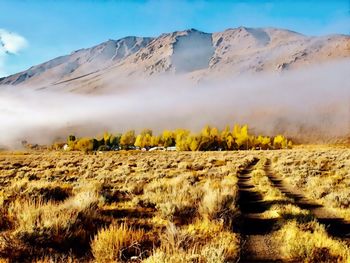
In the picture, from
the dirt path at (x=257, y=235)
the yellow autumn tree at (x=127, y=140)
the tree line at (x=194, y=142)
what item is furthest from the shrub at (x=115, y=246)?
the yellow autumn tree at (x=127, y=140)

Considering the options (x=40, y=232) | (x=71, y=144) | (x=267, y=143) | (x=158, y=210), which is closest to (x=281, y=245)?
(x=158, y=210)

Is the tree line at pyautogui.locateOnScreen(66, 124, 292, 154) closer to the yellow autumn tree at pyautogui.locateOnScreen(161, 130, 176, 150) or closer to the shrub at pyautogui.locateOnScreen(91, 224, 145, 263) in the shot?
the yellow autumn tree at pyautogui.locateOnScreen(161, 130, 176, 150)

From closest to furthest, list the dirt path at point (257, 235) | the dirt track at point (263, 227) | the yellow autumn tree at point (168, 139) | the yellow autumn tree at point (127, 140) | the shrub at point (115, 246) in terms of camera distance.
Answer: the shrub at point (115, 246) → the dirt path at point (257, 235) → the dirt track at point (263, 227) → the yellow autumn tree at point (168, 139) → the yellow autumn tree at point (127, 140)

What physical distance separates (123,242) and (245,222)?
4.69 m

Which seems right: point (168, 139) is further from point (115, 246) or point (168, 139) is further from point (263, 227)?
point (115, 246)

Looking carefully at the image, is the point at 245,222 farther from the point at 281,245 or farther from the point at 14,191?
the point at 14,191

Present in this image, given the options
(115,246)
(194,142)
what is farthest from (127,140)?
(115,246)

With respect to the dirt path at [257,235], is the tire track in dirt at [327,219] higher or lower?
lower

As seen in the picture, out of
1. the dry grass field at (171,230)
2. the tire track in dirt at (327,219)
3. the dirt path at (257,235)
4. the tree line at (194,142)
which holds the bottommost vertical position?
the tree line at (194,142)

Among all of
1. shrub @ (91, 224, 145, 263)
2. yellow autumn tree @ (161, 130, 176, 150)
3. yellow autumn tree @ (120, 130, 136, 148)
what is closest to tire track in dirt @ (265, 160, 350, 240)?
shrub @ (91, 224, 145, 263)

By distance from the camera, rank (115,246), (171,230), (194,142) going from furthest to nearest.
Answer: (194,142) → (171,230) → (115,246)

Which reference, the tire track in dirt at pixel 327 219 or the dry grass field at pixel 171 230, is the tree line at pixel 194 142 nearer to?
the tire track in dirt at pixel 327 219

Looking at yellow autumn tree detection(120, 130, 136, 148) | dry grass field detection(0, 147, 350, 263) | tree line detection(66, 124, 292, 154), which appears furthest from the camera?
yellow autumn tree detection(120, 130, 136, 148)

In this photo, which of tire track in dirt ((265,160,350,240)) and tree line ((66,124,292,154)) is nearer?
tire track in dirt ((265,160,350,240))
